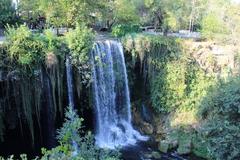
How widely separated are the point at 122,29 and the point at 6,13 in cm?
695

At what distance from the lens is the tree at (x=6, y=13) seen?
21.1m

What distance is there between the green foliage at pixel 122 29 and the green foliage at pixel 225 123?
341 inches

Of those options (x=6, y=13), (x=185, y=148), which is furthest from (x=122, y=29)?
(x=185, y=148)

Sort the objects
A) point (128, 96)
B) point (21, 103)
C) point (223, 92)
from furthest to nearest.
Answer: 1. point (128, 96)
2. point (21, 103)
3. point (223, 92)

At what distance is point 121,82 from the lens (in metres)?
17.8

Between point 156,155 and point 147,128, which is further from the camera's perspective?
point 147,128

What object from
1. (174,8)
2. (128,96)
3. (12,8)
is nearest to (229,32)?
(174,8)

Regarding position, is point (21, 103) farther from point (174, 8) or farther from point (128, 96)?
point (174, 8)

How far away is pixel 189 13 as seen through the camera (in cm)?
2480

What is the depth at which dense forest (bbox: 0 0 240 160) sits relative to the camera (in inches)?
562

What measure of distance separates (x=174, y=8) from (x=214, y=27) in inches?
112

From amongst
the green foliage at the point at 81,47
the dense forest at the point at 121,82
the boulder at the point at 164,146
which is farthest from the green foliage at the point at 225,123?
the green foliage at the point at 81,47

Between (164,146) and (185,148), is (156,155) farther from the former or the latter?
(185,148)

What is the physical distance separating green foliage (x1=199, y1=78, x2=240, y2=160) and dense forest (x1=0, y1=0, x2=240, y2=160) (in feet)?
0.11
